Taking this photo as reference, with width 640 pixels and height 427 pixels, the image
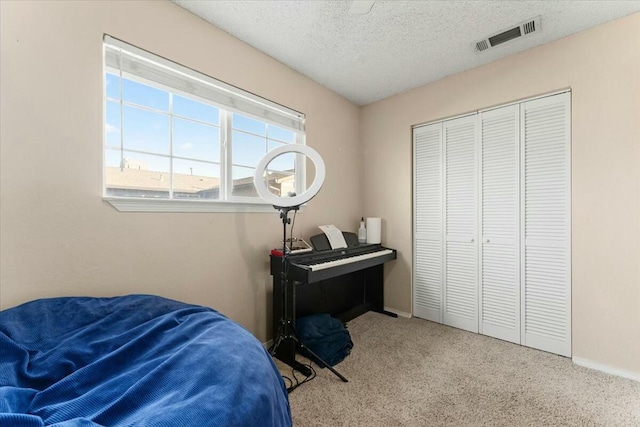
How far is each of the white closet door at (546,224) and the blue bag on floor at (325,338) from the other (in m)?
1.54

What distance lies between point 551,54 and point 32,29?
333 cm

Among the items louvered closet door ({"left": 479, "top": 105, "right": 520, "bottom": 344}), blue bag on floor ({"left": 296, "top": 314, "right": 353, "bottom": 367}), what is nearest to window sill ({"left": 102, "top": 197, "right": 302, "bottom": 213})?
blue bag on floor ({"left": 296, "top": 314, "right": 353, "bottom": 367})

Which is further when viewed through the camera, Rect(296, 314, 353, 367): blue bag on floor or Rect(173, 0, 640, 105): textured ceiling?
Rect(296, 314, 353, 367): blue bag on floor

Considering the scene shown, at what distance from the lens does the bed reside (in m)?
0.75

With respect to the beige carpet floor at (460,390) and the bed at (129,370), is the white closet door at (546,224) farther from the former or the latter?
the bed at (129,370)

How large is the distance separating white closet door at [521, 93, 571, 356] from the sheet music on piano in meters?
1.54

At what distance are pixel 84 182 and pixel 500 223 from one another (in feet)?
9.95

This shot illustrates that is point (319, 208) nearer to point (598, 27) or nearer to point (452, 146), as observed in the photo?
point (452, 146)

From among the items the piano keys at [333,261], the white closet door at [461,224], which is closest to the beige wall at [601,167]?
the white closet door at [461,224]

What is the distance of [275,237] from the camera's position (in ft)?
7.96

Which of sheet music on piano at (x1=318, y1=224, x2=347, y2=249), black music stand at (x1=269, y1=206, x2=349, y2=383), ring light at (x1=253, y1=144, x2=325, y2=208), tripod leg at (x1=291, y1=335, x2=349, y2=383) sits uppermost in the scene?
ring light at (x1=253, y1=144, x2=325, y2=208)

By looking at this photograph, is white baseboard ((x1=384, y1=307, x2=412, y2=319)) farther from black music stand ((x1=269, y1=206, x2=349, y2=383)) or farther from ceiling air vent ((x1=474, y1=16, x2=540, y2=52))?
ceiling air vent ((x1=474, y1=16, x2=540, y2=52))

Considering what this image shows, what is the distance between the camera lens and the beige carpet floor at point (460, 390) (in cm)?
152

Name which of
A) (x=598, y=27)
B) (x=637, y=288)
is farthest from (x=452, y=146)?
(x=637, y=288)
